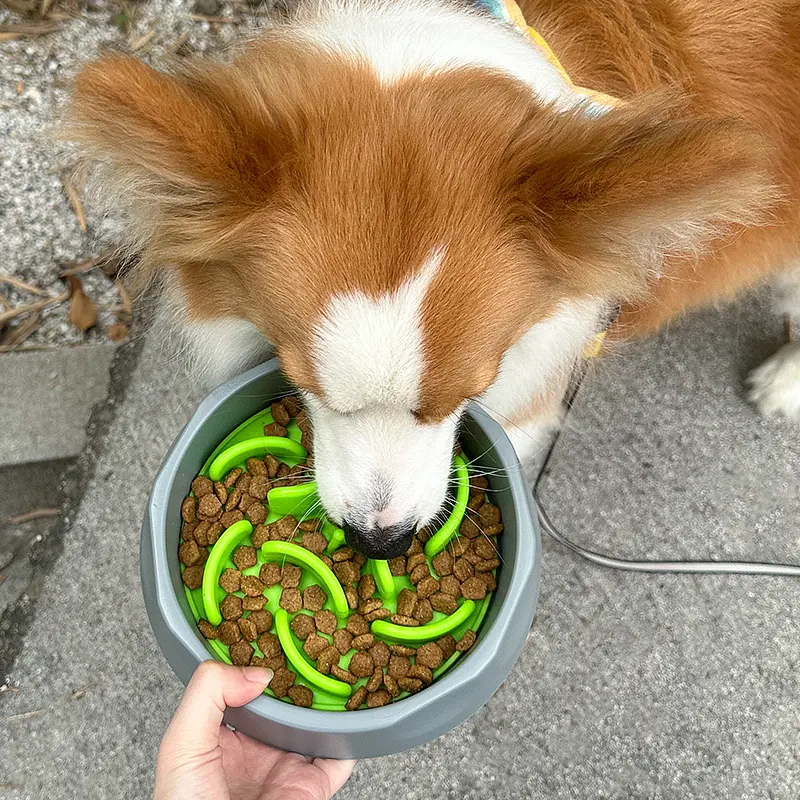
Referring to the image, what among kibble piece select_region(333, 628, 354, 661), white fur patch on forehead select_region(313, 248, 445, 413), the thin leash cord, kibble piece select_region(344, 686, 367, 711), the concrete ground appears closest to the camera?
white fur patch on forehead select_region(313, 248, 445, 413)

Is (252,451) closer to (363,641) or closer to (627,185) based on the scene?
(363,641)

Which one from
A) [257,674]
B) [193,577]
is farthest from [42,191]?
[257,674]

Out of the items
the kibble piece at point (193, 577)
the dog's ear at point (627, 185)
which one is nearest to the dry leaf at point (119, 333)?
the kibble piece at point (193, 577)

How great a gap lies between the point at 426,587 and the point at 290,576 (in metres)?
0.31

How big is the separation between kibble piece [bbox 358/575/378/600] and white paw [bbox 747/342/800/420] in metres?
1.41

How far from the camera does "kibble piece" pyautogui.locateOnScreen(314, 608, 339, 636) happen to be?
5.14ft

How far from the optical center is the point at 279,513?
169 cm

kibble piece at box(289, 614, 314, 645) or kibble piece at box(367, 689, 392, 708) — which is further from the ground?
kibble piece at box(289, 614, 314, 645)

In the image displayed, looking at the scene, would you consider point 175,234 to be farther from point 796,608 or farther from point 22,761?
point 796,608

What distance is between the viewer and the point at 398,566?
1644 millimetres

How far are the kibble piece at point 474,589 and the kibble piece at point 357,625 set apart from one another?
0.23 m

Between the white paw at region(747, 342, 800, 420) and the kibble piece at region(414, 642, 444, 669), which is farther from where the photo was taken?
the white paw at region(747, 342, 800, 420)

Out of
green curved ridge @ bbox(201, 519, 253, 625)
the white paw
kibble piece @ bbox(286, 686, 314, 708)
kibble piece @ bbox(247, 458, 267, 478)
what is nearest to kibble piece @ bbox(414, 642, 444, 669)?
kibble piece @ bbox(286, 686, 314, 708)

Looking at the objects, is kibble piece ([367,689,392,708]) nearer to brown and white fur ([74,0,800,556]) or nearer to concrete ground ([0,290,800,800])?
brown and white fur ([74,0,800,556])
